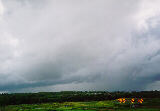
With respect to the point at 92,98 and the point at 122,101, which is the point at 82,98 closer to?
the point at 92,98

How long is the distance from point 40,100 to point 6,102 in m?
28.3

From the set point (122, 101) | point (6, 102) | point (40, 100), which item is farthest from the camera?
point (40, 100)

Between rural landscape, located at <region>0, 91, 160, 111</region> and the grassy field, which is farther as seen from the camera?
rural landscape, located at <region>0, 91, 160, 111</region>

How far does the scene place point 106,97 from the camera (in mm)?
139875

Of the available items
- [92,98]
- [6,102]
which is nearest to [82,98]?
[92,98]

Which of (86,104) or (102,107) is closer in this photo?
(102,107)

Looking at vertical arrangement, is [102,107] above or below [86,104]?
above

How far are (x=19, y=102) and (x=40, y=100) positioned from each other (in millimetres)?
18215

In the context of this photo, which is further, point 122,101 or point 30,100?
point 30,100

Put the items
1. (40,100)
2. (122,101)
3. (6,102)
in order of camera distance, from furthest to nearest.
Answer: (40,100) < (6,102) < (122,101)

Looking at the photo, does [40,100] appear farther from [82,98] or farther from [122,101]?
[122,101]

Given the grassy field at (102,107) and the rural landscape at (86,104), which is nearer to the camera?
the grassy field at (102,107)

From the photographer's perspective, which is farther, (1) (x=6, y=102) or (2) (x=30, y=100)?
(2) (x=30, y=100)

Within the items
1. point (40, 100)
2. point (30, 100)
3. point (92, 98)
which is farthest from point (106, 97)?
point (30, 100)
